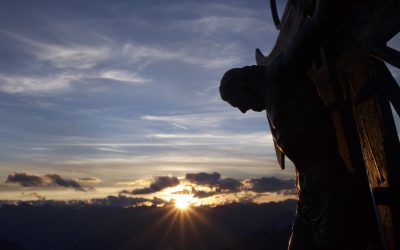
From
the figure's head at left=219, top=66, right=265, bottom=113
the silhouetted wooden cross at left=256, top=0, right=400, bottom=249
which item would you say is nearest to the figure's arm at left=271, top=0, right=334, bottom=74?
the silhouetted wooden cross at left=256, top=0, right=400, bottom=249

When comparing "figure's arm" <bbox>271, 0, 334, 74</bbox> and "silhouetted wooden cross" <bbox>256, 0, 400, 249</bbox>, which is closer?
"silhouetted wooden cross" <bbox>256, 0, 400, 249</bbox>

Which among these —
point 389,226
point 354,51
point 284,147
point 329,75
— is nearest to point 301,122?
point 284,147

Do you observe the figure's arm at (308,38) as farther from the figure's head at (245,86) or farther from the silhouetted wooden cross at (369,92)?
the figure's head at (245,86)

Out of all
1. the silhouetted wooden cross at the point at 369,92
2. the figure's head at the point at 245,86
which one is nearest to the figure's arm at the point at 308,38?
the silhouetted wooden cross at the point at 369,92

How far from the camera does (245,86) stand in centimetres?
451

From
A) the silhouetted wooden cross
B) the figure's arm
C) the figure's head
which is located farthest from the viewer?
the figure's head

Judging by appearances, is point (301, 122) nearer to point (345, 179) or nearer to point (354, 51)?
point (345, 179)

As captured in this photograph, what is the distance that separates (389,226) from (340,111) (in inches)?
37.0

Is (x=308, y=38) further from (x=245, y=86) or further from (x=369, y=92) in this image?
(x=245, y=86)

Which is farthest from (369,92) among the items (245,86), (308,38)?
(245,86)

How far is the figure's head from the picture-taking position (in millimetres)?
4477

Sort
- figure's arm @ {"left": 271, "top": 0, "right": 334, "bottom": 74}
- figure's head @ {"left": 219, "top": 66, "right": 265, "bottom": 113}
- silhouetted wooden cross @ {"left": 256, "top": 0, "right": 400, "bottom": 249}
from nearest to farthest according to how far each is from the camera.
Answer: silhouetted wooden cross @ {"left": 256, "top": 0, "right": 400, "bottom": 249}, figure's arm @ {"left": 271, "top": 0, "right": 334, "bottom": 74}, figure's head @ {"left": 219, "top": 66, "right": 265, "bottom": 113}

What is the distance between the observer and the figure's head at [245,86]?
4477 mm

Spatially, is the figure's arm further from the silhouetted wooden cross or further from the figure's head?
the figure's head
